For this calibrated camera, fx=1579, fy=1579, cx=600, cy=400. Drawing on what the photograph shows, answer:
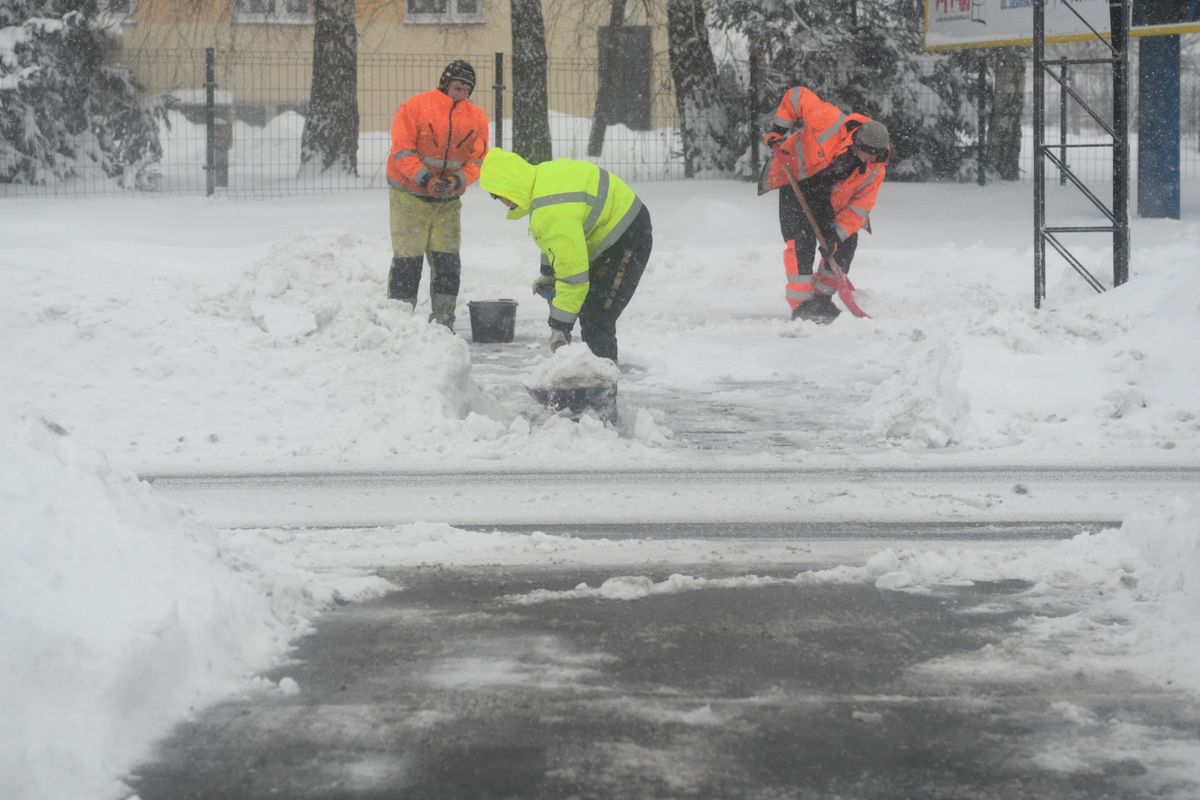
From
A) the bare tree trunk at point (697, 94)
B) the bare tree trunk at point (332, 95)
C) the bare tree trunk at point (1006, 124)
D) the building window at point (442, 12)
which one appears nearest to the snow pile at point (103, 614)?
the bare tree trunk at point (332, 95)

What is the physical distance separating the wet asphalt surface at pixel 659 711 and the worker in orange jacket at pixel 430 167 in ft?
20.2

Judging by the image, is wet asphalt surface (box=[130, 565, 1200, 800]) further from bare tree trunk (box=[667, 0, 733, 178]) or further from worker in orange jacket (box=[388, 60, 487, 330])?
bare tree trunk (box=[667, 0, 733, 178])

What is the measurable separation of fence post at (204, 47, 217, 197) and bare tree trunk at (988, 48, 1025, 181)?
35.1ft

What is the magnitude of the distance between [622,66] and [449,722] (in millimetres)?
28222

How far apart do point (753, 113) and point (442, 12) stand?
13.8 metres

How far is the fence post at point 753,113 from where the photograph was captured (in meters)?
19.6

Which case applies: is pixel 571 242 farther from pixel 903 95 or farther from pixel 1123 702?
pixel 903 95

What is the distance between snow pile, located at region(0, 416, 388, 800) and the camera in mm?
3795

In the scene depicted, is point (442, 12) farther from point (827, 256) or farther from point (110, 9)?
point (827, 256)

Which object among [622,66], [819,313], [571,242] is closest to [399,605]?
[571,242]

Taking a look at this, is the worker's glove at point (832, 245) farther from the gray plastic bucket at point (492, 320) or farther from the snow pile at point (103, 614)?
the snow pile at point (103, 614)

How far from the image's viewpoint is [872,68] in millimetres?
20219

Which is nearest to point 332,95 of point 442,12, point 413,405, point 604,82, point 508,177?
point 604,82

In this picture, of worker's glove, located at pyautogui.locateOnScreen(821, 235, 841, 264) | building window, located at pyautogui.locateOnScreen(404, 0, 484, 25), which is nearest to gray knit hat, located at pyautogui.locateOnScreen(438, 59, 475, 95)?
worker's glove, located at pyautogui.locateOnScreen(821, 235, 841, 264)
